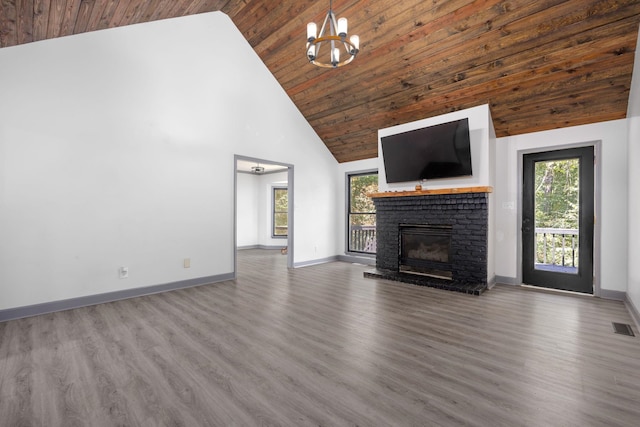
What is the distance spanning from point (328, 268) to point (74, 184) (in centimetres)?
414

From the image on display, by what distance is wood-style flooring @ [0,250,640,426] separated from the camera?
1617 millimetres

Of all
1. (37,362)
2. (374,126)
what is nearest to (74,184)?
(37,362)

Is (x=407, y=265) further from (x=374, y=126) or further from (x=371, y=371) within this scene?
(x=371, y=371)

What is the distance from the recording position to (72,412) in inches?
64.1

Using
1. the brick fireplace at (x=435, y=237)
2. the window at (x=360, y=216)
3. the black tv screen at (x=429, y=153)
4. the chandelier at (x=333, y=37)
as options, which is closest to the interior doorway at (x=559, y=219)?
the brick fireplace at (x=435, y=237)

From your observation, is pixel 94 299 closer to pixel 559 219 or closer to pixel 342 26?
pixel 342 26

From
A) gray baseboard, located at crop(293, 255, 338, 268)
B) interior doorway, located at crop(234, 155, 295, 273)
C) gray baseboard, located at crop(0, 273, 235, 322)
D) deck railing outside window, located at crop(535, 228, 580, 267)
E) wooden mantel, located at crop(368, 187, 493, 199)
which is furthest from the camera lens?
interior doorway, located at crop(234, 155, 295, 273)

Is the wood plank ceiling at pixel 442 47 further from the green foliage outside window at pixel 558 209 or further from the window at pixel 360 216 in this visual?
the window at pixel 360 216

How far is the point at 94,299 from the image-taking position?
356cm

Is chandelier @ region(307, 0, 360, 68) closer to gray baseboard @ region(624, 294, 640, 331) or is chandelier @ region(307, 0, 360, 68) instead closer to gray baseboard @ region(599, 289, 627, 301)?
gray baseboard @ region(624, 294, 640, 331)

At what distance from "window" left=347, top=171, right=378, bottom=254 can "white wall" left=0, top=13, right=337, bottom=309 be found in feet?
7.07

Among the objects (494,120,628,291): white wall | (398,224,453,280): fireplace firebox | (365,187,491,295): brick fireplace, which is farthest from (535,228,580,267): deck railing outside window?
(398,224,453,280): fireplace firebox

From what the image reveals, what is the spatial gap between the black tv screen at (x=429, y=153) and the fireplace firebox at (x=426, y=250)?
0.84m

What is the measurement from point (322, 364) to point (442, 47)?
384 cm
